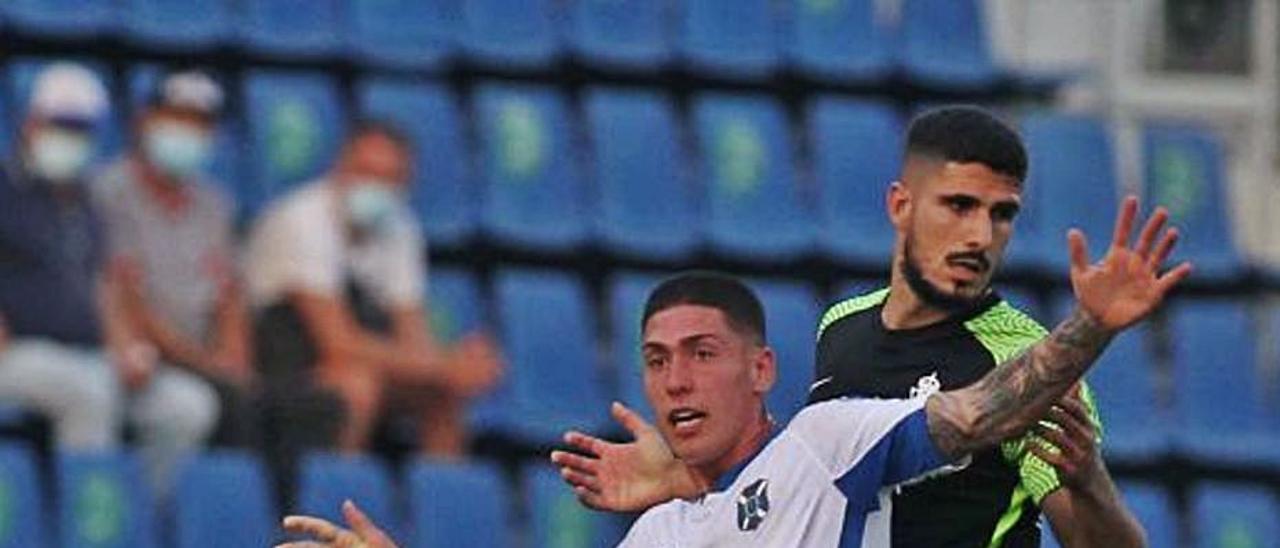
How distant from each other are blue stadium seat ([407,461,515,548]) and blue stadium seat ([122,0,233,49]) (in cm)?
186

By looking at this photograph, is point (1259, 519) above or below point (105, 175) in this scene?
below

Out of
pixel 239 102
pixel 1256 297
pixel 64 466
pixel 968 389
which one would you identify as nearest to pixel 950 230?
pixel 968 389

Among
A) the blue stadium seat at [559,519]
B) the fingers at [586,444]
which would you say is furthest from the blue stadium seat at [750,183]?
the fingers at [586,444]

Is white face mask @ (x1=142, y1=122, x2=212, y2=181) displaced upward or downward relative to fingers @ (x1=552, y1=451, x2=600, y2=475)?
upward

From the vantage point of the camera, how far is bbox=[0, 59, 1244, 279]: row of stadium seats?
14.1 meters

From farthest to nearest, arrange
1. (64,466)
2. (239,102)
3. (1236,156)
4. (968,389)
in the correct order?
(1236,156) < (239,102) < (64,466) < (968,389)

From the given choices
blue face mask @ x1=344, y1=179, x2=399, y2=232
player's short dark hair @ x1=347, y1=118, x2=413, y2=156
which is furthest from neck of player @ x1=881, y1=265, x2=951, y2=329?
player's short dark hair @ x1=347, y1=118, x2=413, y2=156

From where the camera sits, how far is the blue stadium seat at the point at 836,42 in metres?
15.5

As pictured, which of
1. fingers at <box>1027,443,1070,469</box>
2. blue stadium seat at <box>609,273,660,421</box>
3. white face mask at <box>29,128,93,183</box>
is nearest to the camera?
fingers at <box>1027,443,1070,469</box>

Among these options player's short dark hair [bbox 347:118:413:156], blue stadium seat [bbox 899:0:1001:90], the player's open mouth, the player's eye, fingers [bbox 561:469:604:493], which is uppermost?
blue stadium seat [bbox 899:0:1001:90]

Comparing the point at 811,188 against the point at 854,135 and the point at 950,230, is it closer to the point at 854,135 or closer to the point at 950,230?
the point at 854,135

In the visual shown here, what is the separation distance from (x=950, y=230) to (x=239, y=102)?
7.25 m

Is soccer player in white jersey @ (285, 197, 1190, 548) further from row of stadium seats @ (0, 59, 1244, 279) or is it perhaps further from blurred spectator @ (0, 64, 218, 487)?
row of stadium seats @ (0, 59, 1244, 279)

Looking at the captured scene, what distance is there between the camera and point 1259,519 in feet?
47.7
